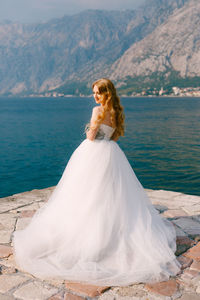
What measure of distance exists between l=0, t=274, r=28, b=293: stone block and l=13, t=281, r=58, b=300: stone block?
5.4 inches

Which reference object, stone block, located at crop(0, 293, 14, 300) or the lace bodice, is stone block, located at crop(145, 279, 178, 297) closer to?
stone block, located at crop(0, 293, 14, 300)

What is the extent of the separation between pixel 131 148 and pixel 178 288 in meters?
33.7

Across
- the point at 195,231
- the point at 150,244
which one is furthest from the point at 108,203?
the point at 195,231

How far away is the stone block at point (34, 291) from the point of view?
416cm

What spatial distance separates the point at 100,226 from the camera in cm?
496

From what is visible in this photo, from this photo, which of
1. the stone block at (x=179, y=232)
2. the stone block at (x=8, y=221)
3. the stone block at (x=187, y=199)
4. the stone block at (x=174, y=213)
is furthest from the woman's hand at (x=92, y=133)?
the stone block at (x=187, y=199)

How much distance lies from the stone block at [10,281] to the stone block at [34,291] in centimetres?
14

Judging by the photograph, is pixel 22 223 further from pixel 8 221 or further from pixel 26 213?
pixel 26 213

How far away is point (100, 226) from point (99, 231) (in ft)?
0.25

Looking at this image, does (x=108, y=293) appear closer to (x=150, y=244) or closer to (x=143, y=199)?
(x=150, y=244)

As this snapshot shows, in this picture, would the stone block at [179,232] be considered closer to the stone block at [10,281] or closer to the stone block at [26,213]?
the stone block at [10,281]

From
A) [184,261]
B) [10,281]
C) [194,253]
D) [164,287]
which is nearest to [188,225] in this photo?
[194,253]

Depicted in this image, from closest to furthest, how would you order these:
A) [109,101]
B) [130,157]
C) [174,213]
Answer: [109,101]
[174,213]
[130,157]

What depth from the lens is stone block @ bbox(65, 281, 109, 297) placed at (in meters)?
4.23
